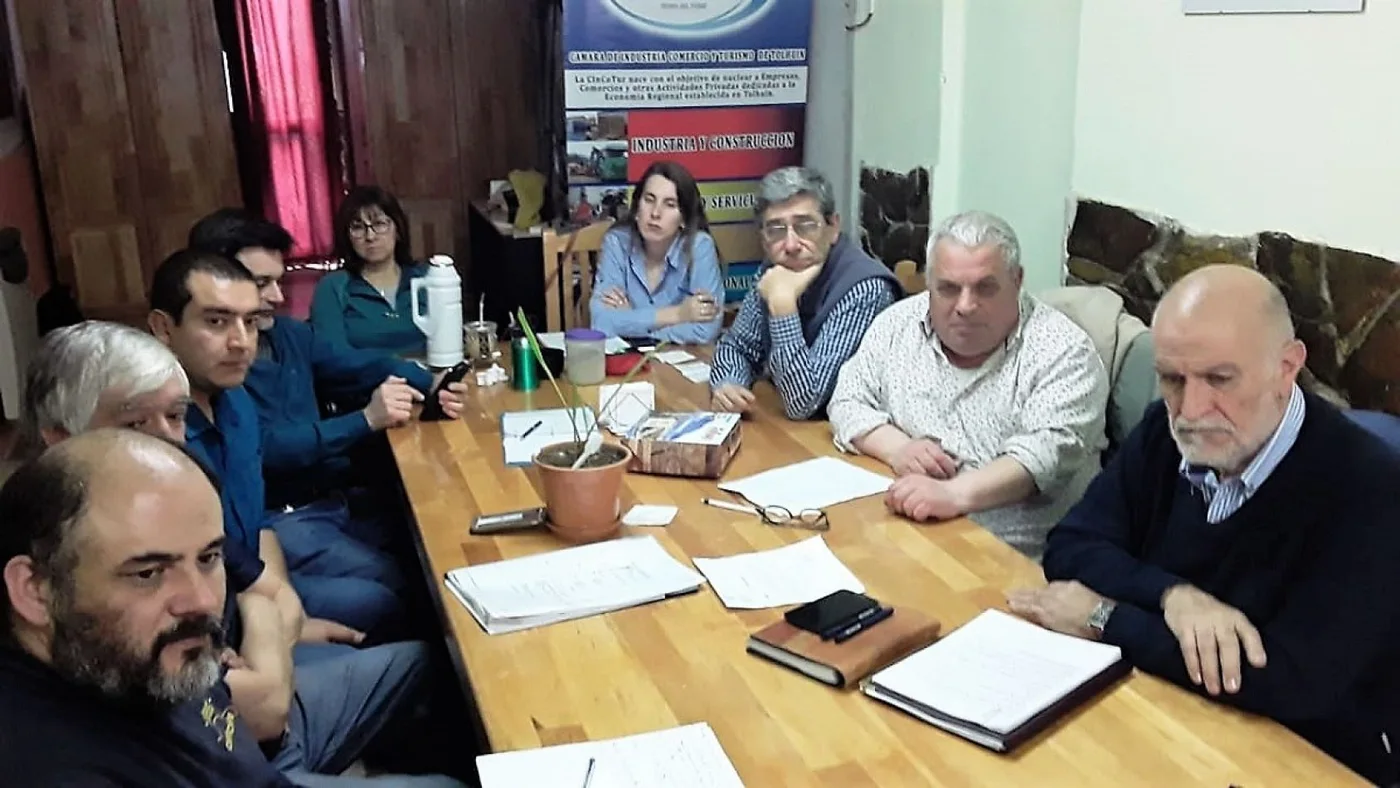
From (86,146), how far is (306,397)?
2973mm

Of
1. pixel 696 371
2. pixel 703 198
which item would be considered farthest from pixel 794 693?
pixel 703 198

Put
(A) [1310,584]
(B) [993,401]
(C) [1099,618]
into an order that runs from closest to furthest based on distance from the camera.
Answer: (A) [1310,584] < (C) [1099,618] < (B) [993,401]

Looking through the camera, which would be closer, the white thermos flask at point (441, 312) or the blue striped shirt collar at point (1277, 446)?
the blue striped shirt collar at point (1277, 446)

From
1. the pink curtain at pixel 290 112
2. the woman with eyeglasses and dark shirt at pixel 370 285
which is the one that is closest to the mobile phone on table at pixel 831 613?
the woman with eyeglasses and dark shirt at pixel 370 285

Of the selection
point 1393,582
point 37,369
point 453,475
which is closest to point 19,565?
point 37,369

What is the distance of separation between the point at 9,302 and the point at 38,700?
153 inches

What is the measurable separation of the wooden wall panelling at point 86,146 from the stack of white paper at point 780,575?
424 centimetres

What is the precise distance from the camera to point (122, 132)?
490cm

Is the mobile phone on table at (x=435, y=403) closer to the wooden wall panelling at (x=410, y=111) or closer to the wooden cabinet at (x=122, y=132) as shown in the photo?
the wooden wall panelling at (x=410, y=111)

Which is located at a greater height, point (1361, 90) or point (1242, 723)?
point (1361, 90)

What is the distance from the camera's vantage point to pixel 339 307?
317cm

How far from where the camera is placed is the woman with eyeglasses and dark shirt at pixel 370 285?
3176mm

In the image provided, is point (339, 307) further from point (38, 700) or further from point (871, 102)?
point (38, 700)

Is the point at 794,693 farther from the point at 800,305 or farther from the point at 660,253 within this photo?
the point at 660,253
